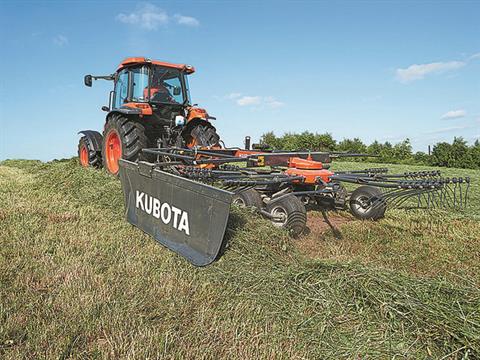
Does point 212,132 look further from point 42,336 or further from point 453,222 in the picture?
point 42,336

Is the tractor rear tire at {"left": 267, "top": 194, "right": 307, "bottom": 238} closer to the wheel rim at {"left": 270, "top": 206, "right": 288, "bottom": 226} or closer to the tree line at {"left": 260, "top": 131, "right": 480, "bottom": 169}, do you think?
the wheel rim at {"left": 270, "top": 206, "right": 288, "bottom": 226}

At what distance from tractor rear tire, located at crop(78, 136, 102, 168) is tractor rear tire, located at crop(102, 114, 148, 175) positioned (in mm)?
1023

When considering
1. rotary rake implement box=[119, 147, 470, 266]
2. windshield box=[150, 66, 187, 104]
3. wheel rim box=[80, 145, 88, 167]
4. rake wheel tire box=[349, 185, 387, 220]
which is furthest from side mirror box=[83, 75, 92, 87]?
rake wheel tire box=[349, 185, 387, 220]

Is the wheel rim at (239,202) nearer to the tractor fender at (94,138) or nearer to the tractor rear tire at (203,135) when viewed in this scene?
the tractor rear tire at (203,135)

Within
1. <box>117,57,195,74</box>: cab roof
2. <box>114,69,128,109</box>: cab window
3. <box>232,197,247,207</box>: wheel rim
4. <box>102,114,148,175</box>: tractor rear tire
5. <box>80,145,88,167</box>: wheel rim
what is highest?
<box>117,57,195,74</box>: cab roof

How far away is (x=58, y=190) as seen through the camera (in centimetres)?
597

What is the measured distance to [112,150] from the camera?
23.0 ft

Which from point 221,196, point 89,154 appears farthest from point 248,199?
point 89,154

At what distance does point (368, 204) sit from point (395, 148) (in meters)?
18.5

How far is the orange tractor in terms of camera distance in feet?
20.9

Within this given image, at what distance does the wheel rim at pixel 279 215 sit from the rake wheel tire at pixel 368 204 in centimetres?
147

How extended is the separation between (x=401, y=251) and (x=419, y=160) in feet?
63.8

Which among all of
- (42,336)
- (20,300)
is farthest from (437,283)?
(20,300)

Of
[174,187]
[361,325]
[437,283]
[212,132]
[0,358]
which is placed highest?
[212,132]
